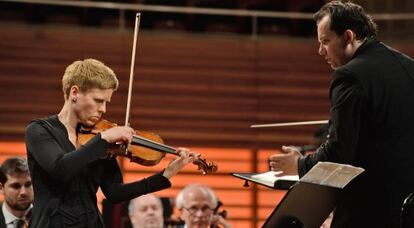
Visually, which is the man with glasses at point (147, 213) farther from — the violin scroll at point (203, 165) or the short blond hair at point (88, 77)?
the short blond hair at point (88, 77)

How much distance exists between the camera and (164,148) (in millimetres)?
3043

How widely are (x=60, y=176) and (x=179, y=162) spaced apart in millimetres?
628

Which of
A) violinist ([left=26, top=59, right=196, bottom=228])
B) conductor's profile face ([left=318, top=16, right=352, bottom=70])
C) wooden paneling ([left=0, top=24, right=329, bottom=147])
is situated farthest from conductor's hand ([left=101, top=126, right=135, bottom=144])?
wooden paneling ([left=0, top=24, right=329, bottom=147])

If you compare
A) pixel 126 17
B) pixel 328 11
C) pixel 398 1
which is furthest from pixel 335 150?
pixel 398 1

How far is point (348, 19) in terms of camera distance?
276 centimetres

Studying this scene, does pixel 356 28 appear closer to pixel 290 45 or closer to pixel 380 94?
pixel 380 94

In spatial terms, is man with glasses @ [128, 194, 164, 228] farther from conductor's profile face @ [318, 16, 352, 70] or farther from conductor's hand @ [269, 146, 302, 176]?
conductor's profile face @ [318, 16, 352, 70]

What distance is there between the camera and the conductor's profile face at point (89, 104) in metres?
2.80

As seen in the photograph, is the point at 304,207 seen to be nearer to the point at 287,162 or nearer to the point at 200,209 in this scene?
the point at 287,162

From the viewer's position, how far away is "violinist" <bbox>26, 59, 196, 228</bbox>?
263 cm

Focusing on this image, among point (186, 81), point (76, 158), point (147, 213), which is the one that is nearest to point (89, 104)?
point (76, 158)

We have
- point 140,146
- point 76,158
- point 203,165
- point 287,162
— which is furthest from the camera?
point 203,165

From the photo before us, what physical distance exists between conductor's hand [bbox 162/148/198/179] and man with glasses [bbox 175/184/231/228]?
4.26 ft

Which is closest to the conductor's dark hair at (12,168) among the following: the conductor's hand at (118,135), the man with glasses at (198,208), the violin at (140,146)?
the man with glasses at (198,208)
